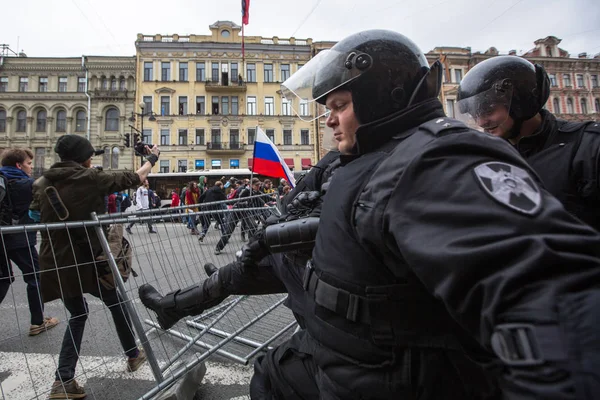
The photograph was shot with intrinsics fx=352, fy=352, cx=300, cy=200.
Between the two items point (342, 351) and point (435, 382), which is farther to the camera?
point (342, 351)

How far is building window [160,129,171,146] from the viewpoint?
34000 mm

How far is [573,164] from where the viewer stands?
1.75m

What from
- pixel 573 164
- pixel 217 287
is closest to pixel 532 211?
pixel 573 164

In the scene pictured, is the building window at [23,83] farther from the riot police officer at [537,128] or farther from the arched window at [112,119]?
the riot police officer at [537,128]

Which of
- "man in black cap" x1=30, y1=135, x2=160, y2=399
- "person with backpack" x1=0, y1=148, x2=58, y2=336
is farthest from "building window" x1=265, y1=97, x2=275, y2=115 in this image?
"man in black cap" x1=30, y1=135, x2=160, y2=399

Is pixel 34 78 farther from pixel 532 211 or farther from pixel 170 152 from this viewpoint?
pixel 532 211

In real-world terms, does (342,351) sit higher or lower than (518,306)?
lower

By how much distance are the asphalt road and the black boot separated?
0.19 m

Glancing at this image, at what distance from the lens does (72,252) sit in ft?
8.61

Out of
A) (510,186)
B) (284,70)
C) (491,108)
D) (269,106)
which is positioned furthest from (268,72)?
(510,186)

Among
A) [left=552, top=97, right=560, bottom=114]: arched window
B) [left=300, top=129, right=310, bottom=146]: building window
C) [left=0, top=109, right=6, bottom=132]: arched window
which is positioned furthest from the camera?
[left=552, top=97, right=560, bottom=114]: arched window

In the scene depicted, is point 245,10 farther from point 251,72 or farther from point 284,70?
point 284,70

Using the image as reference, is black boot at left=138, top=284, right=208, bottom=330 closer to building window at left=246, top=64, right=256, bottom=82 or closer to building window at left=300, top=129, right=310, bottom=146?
building window at left=300, top=129, right=310, bottom=146

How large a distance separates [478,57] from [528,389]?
43.7 meters
